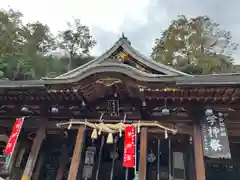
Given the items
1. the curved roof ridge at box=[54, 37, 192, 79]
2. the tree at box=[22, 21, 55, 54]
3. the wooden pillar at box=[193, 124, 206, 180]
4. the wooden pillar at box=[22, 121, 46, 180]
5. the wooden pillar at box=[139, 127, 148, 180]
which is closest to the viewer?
the wooden pillar at box=[193, 124, 206, 180]

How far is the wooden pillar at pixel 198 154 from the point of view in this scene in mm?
6133

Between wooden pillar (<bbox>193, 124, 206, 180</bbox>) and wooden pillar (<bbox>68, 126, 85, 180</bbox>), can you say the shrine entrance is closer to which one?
wooden pillar (<bbox>68, 126, 85, 180</bbox>)

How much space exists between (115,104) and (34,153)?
10.5 feet

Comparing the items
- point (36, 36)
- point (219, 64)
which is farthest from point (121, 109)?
point (36, 36)

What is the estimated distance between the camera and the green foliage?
28941 millimetres

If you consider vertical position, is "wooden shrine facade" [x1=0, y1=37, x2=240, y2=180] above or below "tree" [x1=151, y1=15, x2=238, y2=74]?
below

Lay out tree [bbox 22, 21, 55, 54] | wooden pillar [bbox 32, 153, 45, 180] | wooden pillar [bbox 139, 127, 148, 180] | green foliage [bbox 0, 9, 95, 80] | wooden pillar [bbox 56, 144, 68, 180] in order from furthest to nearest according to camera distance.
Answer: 1. tree [bbox 22, 21, 55, 54]
2. green foliage [bbox 0, 9, 95, 80]
3. wooden pillar [bbox 56, 144, 68, 180]
4. wooden pillar [bbox 32, 153, 45, 180]
5. wooden pillar [bbox 139, 127, 148, 180]

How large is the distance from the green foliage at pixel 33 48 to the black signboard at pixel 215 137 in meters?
24.9

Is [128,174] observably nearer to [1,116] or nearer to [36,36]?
[1,116]

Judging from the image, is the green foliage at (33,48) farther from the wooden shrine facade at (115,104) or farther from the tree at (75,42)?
the wooden shrine facade at (115,104)

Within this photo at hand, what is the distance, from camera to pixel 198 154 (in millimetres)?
6469

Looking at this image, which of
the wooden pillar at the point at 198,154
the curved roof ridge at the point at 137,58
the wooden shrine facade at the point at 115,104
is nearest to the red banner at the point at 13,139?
the wooden shrine facade at the point at 115,104

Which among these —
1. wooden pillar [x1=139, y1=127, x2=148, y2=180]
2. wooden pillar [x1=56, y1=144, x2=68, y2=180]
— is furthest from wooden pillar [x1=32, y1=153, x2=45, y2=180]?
wooden pillar [x1=139, y1=127, x2=148, y2=180]

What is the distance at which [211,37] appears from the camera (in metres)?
30.0
